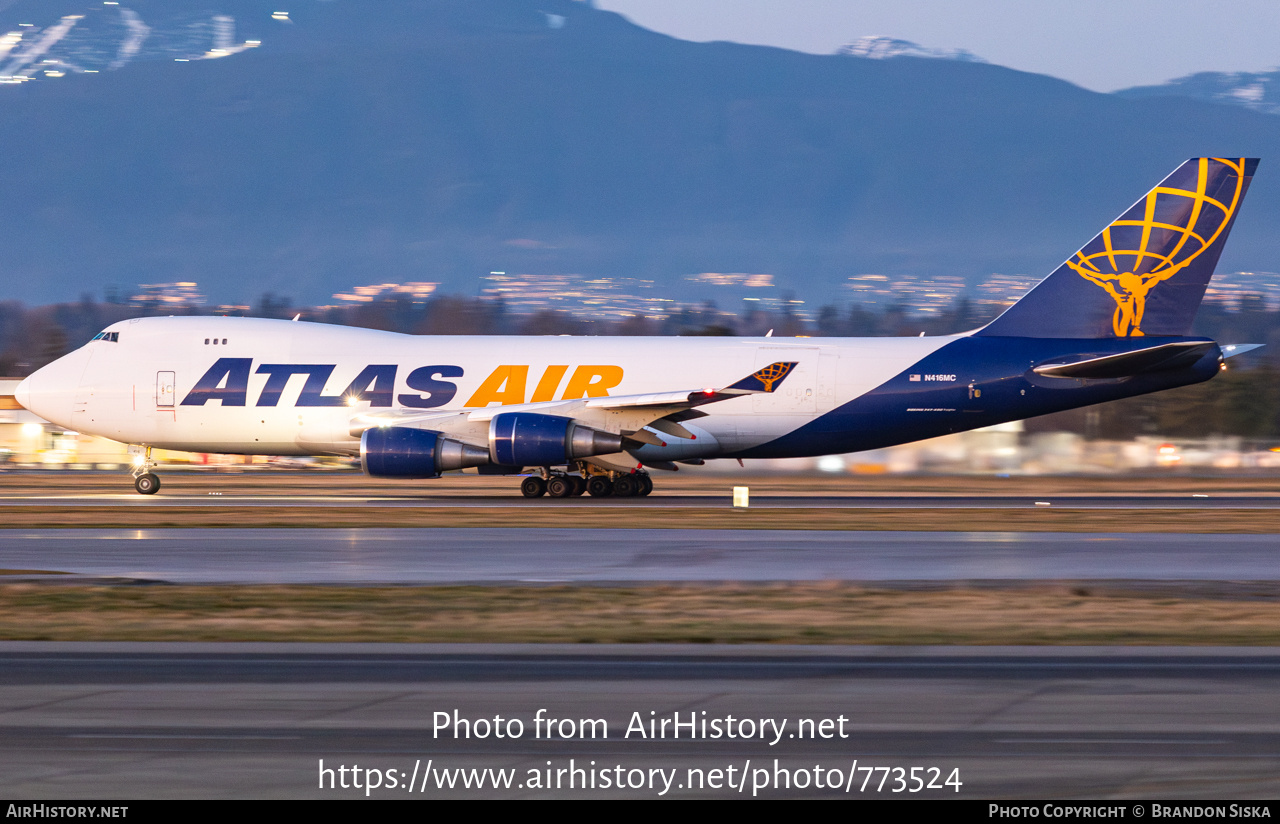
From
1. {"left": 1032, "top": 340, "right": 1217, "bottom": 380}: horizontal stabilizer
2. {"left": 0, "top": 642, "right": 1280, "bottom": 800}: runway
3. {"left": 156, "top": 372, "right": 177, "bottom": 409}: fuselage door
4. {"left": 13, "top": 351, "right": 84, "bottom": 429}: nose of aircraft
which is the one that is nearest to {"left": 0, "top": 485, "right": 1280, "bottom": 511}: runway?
{"left": 13, "top": 351, "right": 84, "bottom": 429}: nose of aircraft

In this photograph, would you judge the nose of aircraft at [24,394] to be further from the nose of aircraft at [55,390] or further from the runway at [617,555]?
the runway at [617,555]

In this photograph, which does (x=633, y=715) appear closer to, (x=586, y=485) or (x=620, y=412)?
(x=620, y=412)

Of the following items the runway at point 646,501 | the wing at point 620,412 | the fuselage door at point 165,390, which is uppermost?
the fuselage door at point 165,390

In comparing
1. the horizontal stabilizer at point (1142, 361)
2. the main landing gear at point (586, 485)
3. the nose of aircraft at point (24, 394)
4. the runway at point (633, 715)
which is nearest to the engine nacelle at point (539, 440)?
the main landing gear at point (586, 485)

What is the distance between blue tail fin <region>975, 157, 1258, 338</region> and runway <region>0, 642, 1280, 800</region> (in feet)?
84.3

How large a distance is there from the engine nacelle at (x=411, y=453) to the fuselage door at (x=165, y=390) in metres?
6.28

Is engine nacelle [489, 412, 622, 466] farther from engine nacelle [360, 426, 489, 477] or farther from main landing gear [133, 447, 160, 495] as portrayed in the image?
main landing gear [133, 447, 160, 495]

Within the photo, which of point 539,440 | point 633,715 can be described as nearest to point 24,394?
point 539,440

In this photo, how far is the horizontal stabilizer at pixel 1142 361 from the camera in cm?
3553

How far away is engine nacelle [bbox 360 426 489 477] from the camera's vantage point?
34.8 metres

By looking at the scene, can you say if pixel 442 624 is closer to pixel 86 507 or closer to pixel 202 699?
pixel 202 699

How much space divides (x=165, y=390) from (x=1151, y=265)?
26902mm

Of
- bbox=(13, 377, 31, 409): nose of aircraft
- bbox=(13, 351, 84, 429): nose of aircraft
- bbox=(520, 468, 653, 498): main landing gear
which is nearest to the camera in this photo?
bbox=(520, 468, 653, 498): main landing gear

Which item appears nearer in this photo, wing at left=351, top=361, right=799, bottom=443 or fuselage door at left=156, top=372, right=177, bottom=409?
wing at left=351, top=361, right=799, bottom=443
